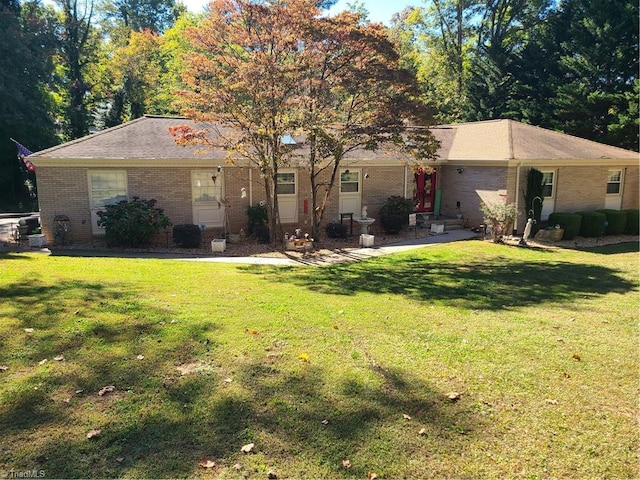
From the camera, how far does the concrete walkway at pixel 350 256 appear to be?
1262 centimetres

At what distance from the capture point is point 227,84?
12516 mm

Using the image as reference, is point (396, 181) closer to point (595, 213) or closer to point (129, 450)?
point (595, 213)

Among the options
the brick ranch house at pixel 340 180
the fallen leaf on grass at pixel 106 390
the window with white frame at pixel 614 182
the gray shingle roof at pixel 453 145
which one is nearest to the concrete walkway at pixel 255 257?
the brick ranch house at pixel 340 180

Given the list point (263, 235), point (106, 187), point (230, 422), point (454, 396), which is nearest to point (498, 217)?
point (263, 235)

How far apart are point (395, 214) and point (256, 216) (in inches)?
220

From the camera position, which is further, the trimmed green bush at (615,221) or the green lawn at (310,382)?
the trimmed green bush at (615,221)

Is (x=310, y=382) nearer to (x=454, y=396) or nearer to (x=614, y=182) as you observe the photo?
(x=454, y=396)

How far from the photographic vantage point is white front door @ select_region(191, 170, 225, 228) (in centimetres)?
1567

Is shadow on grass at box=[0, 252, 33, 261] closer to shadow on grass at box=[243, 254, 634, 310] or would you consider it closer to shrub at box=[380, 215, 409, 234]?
shadow on grass at box=[243, 254, 634, 310]

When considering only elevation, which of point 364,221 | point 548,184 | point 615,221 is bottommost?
point 615,221

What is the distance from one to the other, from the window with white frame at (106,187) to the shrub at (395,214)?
9627 mm

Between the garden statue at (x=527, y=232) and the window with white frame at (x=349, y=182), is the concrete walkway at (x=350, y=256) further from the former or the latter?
the window with white frame at (x=349, y=182)

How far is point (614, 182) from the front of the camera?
20000mm

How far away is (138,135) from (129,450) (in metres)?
14.8
